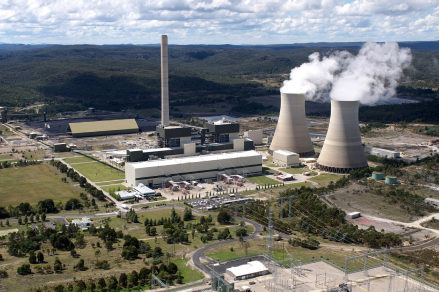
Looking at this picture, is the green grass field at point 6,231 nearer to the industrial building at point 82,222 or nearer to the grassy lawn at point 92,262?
the grassy lawn at point 92,262

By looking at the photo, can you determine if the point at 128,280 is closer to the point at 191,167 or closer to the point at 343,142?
the point at 191,167

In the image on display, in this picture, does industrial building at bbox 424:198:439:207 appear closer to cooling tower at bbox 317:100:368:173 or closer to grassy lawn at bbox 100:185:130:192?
cooling tower at bbox 317:100:368:173

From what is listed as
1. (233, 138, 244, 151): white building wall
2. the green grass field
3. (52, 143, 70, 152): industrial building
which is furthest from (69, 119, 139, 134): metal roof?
the green grass field

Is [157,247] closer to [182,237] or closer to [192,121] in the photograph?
[182,237]

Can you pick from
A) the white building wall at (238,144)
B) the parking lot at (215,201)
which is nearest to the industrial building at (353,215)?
Answer: the parking lot at (215,201)

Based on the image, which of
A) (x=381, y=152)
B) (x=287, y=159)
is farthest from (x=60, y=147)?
(x=381, y=152)
